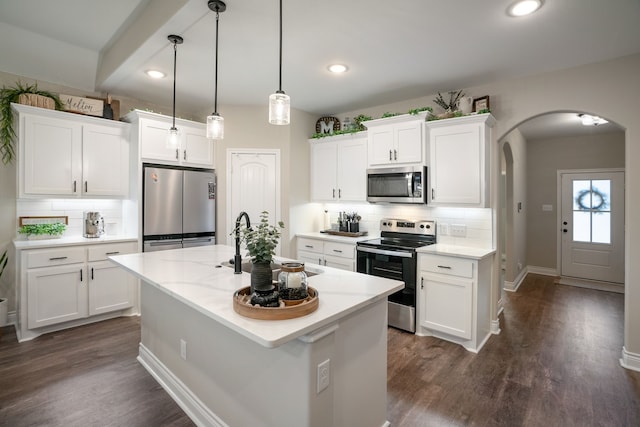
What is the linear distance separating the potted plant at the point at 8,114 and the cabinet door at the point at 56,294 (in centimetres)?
127

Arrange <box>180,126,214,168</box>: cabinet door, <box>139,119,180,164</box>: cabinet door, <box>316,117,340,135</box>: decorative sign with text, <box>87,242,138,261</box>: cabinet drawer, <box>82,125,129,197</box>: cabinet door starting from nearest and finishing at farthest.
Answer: <box>87,242,138,261</box>: cabinet drawer, <box>82,125,129,197</box>: cabinet door, <box>139,119,180,164</box>: cabinet door, <box>180,126,214,168</box>: cabinet door, <box>316,117,340,135</box>: decorative sign with text

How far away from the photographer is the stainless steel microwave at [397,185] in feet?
11.7

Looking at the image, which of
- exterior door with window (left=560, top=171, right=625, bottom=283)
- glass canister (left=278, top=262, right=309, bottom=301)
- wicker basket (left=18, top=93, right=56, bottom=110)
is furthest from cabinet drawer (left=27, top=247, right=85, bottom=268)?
exterior door with window (left=560, top=171, right=625, bottom=283)

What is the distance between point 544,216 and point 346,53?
5.33 meters

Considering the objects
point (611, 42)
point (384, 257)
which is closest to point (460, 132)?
point (611, 42)

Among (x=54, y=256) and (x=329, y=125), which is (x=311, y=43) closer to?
(x=329, y=125)

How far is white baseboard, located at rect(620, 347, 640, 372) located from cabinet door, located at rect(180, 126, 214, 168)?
4700mm

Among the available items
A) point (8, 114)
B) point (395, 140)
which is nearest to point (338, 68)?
point (395, 140)

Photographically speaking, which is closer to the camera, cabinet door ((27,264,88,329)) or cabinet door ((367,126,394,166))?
cabinet door ((27,264,88,329))

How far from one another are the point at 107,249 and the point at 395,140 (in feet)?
11.3

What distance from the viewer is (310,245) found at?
435cm

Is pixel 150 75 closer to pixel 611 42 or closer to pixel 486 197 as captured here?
pixel 486 197

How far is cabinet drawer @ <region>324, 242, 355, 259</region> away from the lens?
3859 millimetres

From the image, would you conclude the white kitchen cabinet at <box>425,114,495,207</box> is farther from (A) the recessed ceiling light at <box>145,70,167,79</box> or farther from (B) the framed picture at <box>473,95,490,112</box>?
(A) the recessed ceiling light at <box>145,70,167,79</box>
